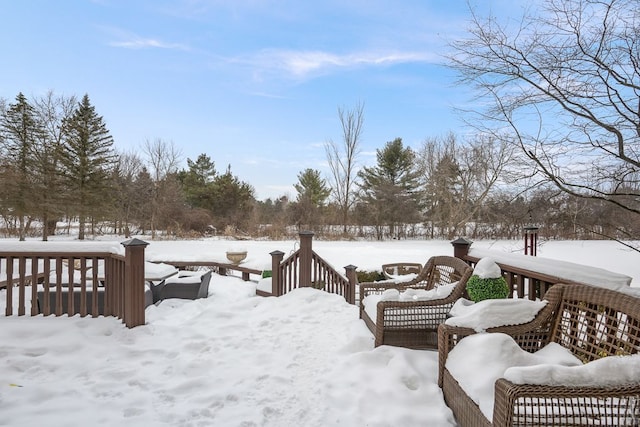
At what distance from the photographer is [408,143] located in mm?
21562

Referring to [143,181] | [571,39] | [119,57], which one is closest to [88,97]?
[143,181]

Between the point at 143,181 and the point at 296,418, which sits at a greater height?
the point at 143,181

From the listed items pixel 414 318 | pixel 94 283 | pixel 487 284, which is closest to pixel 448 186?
pixel 487 284

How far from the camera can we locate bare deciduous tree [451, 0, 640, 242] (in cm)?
363

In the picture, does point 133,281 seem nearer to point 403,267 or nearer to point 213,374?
point 213,374

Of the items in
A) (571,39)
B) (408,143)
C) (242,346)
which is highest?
(408,143)

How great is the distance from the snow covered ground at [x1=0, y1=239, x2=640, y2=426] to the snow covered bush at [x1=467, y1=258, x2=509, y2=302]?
0.56 metres

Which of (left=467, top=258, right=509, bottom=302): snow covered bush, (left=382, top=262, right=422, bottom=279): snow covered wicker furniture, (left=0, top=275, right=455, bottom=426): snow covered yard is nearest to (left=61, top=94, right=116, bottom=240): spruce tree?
(left=382, top=262, right=422, bottom=279): snow covered wicker furniture

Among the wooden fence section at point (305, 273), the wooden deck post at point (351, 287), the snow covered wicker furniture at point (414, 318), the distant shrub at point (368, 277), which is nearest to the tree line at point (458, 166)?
the snow covered wicker furniture at point (414, 318)

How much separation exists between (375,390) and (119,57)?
27.1ft

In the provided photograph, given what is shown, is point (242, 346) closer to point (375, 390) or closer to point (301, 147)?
point (375, 390)

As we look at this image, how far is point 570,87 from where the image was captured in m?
3.85

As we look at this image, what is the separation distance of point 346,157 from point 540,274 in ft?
60.9

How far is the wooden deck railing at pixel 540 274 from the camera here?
6.80 feet
